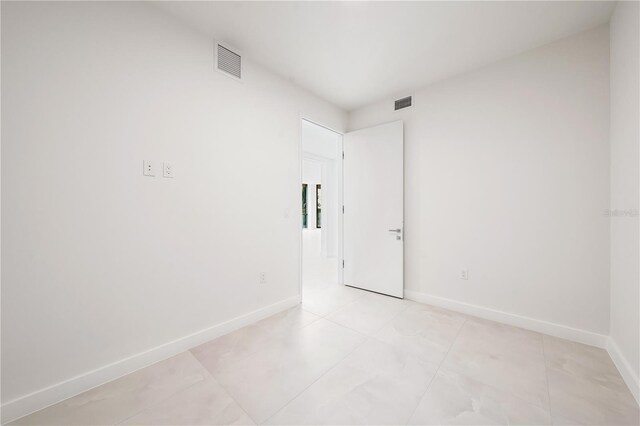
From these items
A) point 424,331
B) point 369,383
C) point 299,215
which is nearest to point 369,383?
point 369,383

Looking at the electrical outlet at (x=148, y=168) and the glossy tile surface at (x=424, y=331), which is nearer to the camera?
the electrical outlet at (x=148, y=168)

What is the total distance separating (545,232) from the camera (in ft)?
7.38

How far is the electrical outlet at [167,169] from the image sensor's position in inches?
74.3

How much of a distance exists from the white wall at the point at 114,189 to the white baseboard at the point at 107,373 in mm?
27

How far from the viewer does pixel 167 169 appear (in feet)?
6.24

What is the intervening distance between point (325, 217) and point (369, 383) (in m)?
4.48

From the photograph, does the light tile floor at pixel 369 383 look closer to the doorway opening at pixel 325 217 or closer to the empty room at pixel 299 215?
the empty room at pixel 299 215

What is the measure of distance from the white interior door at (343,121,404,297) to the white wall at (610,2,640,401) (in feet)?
5.79

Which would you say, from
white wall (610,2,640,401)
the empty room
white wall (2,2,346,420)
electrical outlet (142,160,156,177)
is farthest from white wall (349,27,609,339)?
electrical outlet (142,160,156,177)

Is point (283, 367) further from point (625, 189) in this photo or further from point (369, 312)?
point (625, 189)

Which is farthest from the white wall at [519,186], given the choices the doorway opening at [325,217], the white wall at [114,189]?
the white wall at [114,189]

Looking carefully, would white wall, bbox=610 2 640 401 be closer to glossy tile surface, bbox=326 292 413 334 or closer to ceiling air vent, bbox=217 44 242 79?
glossy tile surface, bbox=326 292 413 334

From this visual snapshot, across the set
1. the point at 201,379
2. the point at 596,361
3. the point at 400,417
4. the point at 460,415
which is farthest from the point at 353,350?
the point at 596,361

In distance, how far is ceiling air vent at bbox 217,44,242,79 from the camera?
2240mm
